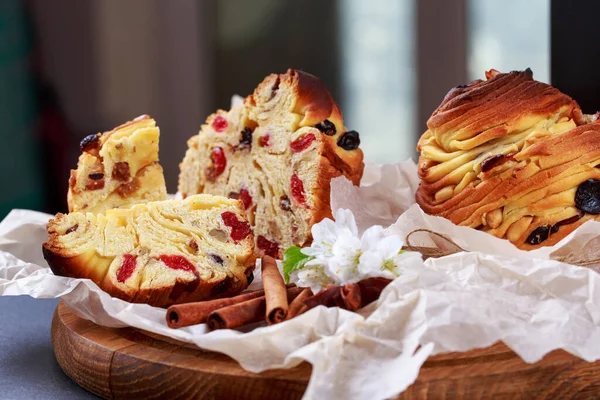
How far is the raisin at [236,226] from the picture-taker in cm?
223

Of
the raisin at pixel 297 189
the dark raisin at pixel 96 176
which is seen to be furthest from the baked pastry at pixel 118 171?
the raisin at pixel 297 189

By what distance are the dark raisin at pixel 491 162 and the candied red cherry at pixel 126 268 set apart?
992 mm

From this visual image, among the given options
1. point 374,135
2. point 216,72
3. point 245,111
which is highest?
point 245,111

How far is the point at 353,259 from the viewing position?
6.06ft

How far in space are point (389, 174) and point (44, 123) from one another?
13.0ft

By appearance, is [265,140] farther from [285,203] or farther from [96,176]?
[96,176]

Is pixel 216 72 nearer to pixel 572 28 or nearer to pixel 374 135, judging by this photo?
pixel 374 135

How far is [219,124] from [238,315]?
4.00 feet

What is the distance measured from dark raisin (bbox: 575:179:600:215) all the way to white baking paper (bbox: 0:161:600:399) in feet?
1.44

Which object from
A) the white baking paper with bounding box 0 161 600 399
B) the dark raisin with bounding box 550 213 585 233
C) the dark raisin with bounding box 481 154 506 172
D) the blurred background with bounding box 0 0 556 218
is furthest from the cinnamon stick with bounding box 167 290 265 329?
the blurred background with bounding box 0 0 556 218

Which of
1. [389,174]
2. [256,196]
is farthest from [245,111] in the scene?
[389,174]

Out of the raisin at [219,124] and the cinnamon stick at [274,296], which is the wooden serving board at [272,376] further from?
the raisin at [219,124]

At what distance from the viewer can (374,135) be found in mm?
6312

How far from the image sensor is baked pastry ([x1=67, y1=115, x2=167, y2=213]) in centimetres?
255
